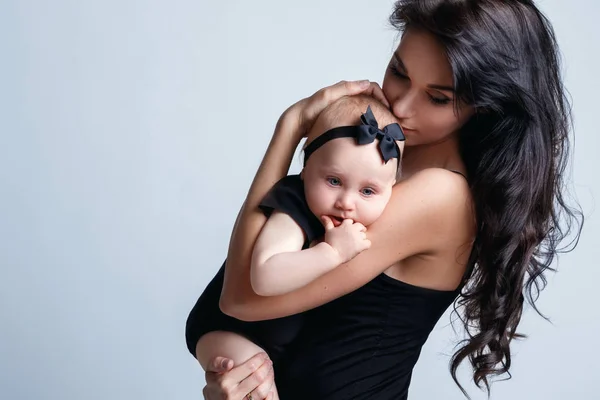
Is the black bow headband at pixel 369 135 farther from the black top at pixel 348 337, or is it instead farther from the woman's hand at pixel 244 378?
the woman's hand at pixel 244 378

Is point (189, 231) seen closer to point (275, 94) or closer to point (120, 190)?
point (120, 190)

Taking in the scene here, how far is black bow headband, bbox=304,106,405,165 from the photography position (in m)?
1.88

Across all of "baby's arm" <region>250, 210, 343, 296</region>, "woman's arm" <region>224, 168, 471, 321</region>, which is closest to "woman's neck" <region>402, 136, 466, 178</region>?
"woman's arm" <region>224, 168, 471, 321</region>

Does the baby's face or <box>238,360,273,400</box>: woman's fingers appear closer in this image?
the baby's face

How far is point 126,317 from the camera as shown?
12.6 feet

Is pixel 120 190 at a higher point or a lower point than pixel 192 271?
higher

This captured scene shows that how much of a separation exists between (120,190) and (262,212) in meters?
1.93

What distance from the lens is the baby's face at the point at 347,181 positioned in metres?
1.89

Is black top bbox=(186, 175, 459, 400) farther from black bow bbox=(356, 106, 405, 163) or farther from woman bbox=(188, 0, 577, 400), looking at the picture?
black bow bbox=(356, 106, 405, 163)

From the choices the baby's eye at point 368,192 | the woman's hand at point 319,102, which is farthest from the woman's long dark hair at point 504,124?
the baby's eye at point 368,192

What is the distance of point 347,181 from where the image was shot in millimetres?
1891

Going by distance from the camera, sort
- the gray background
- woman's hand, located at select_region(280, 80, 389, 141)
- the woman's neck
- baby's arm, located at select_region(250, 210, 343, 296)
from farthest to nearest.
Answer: the gray background < the woman's neck < woman's hand, located at select_region(280, 80, 389, 141) < baby's arm, located at select_region(250, 210, 343, 296)

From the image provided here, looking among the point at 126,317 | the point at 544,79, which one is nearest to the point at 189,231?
the point at 126,317

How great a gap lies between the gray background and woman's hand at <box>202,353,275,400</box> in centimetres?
169
